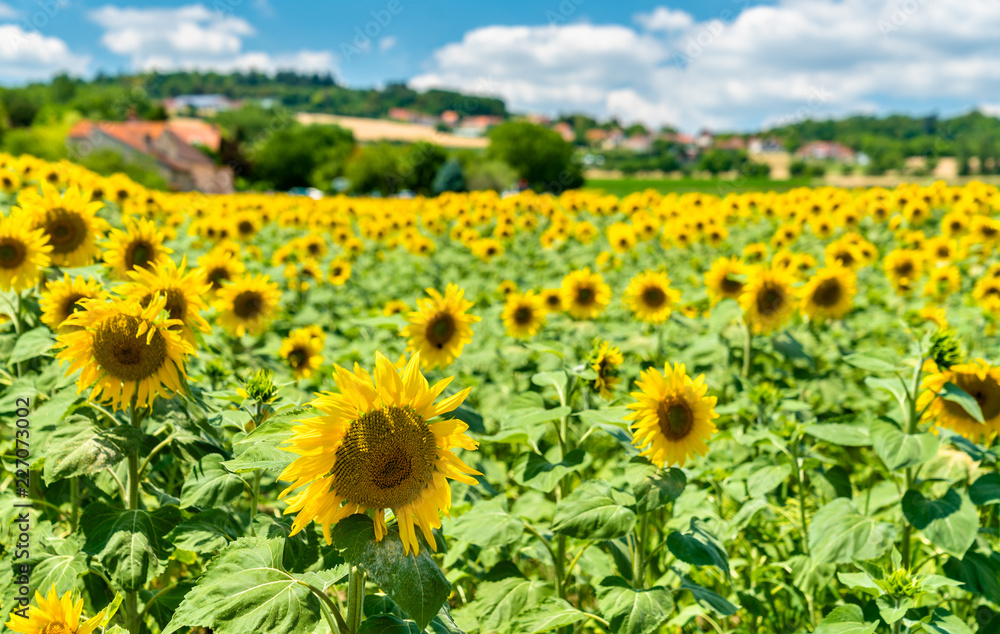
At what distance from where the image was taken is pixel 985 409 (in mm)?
3068

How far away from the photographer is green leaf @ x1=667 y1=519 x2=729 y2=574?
7.98ft

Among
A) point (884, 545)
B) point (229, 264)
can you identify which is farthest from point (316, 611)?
point (229, 264)

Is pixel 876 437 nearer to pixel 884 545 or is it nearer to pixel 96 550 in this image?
pixel 884 545

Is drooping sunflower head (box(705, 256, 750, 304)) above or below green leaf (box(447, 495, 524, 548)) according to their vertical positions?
above

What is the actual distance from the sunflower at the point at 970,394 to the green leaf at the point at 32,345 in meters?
3.90

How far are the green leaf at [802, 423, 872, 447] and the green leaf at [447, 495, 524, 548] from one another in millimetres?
1478

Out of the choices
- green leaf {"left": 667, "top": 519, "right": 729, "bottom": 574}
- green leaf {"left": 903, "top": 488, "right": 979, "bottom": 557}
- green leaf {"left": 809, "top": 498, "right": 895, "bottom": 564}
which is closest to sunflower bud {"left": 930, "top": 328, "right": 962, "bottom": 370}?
green leaf {"left": 903, "top": 488, "right": 979, "bottom": 557}

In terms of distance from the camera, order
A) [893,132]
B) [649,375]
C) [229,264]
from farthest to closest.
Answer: [893,132]
[229,264]
[649,375]

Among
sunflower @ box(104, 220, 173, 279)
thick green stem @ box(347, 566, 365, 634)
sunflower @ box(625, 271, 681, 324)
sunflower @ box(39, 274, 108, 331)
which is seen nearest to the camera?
thick green stem @ box(347, 566, 365, 634)

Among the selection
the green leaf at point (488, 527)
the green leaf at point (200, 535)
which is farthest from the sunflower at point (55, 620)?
the green leaf at point (488, 527)

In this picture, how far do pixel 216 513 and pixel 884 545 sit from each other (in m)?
2.73

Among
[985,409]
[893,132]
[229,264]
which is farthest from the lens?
[893,132]

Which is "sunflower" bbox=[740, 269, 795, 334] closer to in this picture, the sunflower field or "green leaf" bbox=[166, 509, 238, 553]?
the sunflower field

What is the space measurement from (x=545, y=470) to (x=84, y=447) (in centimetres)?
167
